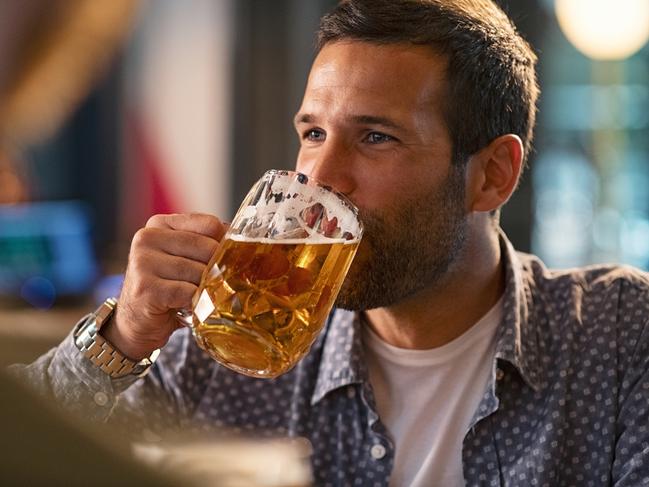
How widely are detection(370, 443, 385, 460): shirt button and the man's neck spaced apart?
0.19 m

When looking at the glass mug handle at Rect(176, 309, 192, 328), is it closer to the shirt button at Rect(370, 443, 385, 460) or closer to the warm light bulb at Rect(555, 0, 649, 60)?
the shirt button at Rect(370, 443, 385, 460)

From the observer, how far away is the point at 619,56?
18.5 feet

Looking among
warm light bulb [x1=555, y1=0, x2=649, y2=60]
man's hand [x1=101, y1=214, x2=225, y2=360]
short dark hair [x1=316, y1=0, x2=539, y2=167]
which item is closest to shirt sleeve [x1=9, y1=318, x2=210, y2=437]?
man's hand [x1=101, y1=214, x2=225, y2=360]

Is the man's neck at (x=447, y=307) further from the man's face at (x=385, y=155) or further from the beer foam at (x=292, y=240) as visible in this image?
the beer foam at (x=292, y=240)

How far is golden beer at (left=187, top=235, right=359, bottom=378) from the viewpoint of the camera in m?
1.11

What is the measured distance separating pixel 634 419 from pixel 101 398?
0.75m

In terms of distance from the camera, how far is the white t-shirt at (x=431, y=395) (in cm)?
145

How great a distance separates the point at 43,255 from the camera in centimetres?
382

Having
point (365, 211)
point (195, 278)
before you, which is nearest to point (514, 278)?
point (365, 211)

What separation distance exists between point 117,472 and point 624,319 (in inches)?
46.5

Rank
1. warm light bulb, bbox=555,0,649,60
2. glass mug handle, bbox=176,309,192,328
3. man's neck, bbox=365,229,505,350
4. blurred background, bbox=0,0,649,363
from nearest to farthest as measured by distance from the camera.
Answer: glass mug handle, bbox=176,309,192,328
man's neck, bbox=365,229,505,350
blurred background, bbox=0,0,649,363
warm light bulb, bbox=555,0,649,60

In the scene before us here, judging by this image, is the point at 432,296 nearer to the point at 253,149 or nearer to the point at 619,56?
the point at 253,149

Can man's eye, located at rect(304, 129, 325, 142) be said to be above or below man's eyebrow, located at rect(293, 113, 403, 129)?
below

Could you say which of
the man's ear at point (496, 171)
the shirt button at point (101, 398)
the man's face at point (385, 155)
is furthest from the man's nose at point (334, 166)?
the shirt button at point (101, 398)
